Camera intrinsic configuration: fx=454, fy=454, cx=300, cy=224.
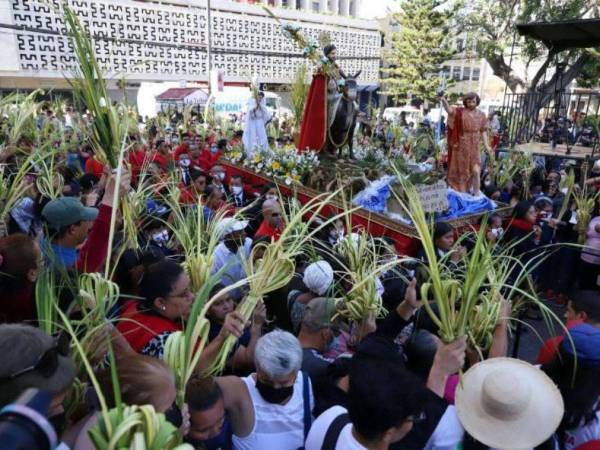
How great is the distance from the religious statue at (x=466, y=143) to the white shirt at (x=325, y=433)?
5907 millimetres

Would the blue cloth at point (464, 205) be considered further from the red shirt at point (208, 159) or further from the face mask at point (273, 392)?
the face mask at point (273, 392)

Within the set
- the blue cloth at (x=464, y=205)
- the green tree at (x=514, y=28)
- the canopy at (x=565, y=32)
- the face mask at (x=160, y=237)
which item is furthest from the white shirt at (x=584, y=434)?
the green tree at (x=514, y=28)

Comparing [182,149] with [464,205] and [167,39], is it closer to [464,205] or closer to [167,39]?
[464,205]

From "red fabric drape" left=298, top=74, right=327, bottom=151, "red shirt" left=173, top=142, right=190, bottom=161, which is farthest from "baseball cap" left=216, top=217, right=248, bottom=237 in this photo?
"red shirt" left=173, top=142, right=190, bottom=161

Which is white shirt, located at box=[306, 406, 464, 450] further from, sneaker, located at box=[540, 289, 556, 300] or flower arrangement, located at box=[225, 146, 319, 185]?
flower arrangement, located at box=[225, 146, 319, 185]

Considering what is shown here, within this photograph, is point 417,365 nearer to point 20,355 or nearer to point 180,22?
point 20,355

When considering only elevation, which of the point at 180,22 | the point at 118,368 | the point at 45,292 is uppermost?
the point at 180,22

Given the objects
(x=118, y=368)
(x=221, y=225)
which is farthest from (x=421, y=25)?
(x=118, y=368)

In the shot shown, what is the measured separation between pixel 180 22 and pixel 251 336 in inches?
967

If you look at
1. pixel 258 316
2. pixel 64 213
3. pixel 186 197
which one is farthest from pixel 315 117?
pixel 258 316

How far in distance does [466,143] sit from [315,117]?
2411mm

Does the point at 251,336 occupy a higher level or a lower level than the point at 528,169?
lower

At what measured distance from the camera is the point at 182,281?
220 cm

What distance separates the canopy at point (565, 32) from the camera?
8477 millimetres
